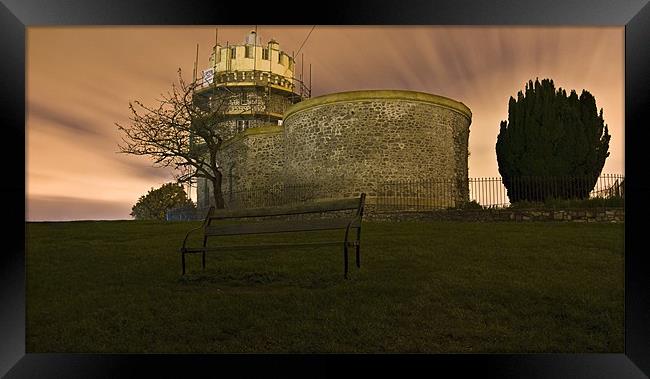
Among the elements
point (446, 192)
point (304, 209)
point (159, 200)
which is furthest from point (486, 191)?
point (159, 200)

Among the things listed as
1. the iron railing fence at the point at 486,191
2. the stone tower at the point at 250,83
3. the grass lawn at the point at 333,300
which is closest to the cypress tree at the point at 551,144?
the iron railing fence at the point at 486,191

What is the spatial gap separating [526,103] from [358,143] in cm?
553

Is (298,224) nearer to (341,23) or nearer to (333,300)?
(333,300)

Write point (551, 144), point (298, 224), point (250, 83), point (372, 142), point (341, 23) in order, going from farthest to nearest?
point (250, 83)
point (372, 142)
point (551, 144)
point (298, 224)
point (341, 23)

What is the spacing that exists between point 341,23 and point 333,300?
252 cm

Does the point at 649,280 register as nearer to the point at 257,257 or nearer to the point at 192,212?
the point at 257,257

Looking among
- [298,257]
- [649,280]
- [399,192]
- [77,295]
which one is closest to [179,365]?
[77,295]

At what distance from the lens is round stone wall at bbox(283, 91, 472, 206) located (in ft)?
58.4

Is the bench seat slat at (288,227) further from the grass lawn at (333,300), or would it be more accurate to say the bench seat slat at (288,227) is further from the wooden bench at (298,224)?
the grass lawn at (333,300)

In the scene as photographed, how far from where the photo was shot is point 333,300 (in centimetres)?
495

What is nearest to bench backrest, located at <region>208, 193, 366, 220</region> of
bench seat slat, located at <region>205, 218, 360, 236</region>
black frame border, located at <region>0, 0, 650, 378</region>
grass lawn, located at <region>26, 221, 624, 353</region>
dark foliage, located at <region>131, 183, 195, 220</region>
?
bench seat slat, located at <region>205, 218, 360, 236</region>

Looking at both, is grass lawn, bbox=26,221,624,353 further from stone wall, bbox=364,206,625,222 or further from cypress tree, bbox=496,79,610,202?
cypress tree, bbox=496,79,610,202

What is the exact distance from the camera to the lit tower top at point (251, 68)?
90.7ft

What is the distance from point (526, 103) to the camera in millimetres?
17594
